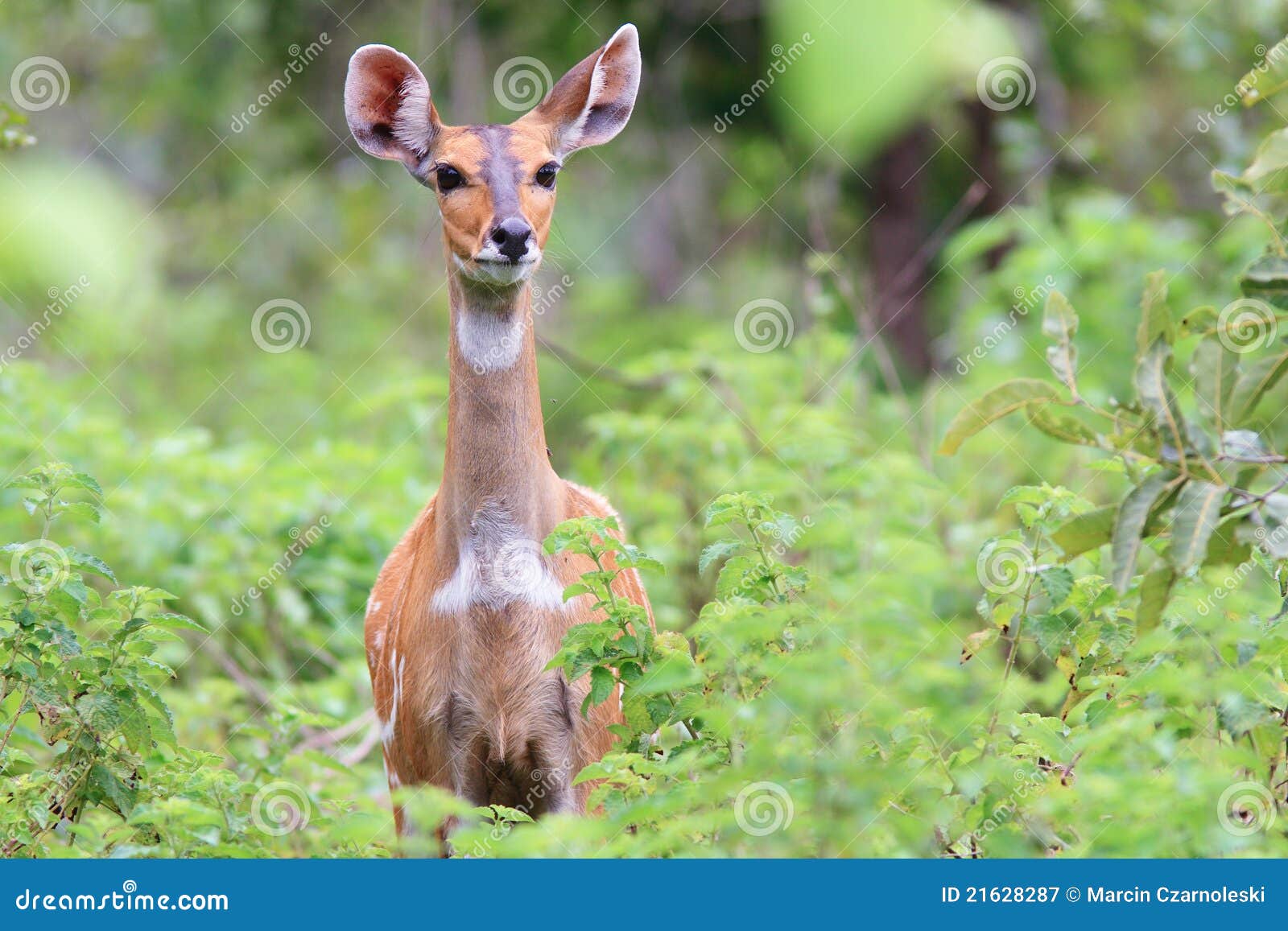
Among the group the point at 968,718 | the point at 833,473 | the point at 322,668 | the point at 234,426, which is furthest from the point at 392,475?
the point at 968,718

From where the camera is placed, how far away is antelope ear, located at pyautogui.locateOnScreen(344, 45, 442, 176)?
5.84 metres

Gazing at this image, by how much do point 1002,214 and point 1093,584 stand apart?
6958 mm

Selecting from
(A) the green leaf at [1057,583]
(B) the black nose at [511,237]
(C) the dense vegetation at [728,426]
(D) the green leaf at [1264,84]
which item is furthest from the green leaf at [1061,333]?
(B) the black nose at [511,237]

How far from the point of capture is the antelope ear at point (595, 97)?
19.6 feet

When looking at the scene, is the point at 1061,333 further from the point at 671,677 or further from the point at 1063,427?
the point at 671,677

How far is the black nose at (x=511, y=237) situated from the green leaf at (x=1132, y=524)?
6.73 ft

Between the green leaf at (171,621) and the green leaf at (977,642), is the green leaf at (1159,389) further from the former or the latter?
the green leaf at (171,621)

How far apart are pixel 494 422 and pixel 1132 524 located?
7.07 feet

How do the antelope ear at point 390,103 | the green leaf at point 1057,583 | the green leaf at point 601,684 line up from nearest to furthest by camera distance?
the green leaf at point 1057,583
the green leaf at point 601,684
the antelope ear at point 390,103

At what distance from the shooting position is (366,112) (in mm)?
5898

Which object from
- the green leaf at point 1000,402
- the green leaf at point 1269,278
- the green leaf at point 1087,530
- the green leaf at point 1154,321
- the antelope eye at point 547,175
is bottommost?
the green leaf at point 1087,530

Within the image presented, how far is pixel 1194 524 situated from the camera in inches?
162

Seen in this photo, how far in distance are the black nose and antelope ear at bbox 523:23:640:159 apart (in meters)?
0.82

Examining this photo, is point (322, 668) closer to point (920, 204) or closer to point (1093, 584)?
point (1093, 584)
